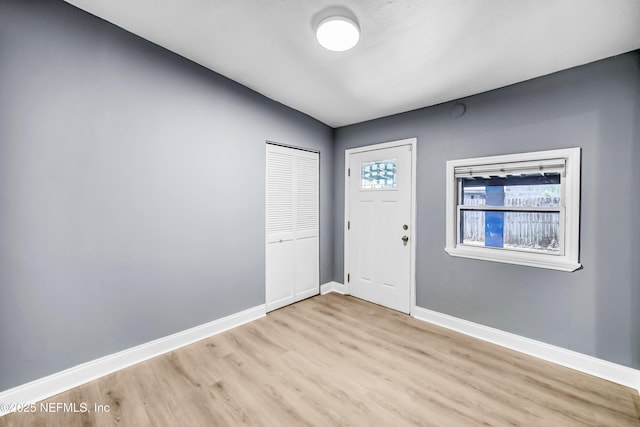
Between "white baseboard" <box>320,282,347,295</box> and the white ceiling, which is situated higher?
the white ceiling

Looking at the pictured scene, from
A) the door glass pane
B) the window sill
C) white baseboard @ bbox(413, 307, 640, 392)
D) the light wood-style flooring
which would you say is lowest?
the light wood-style flooring

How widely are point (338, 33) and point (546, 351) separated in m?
3.13

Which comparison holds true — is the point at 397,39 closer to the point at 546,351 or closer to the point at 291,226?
the point at 291,226

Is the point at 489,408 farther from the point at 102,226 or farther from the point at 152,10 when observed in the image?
the point at 152,10

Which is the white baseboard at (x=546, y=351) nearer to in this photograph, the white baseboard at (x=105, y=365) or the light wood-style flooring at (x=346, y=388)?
the light wood-style flooring at (x=346, y=388)

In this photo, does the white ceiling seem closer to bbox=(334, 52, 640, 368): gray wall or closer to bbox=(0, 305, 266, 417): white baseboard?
bbox=(334, 52, 640, 368): gray wall

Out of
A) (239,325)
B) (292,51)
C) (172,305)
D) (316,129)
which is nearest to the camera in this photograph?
(292,51)

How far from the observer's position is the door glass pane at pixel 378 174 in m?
3.30

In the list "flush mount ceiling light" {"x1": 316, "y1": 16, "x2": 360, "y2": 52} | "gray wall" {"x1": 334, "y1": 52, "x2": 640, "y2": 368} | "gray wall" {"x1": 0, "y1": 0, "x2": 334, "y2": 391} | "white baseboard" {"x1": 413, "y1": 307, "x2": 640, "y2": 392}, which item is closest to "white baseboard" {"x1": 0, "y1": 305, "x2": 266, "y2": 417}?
"gray wall" {"x1": 0, "y1": 0, "x2": 334, "y2": 391}

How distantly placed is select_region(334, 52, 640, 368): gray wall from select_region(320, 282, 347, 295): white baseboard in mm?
1337

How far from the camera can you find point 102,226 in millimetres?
1999

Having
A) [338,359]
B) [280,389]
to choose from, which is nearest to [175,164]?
[280,389]

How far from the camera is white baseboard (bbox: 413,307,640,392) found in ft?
6.31

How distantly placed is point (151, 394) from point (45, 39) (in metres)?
2.60
